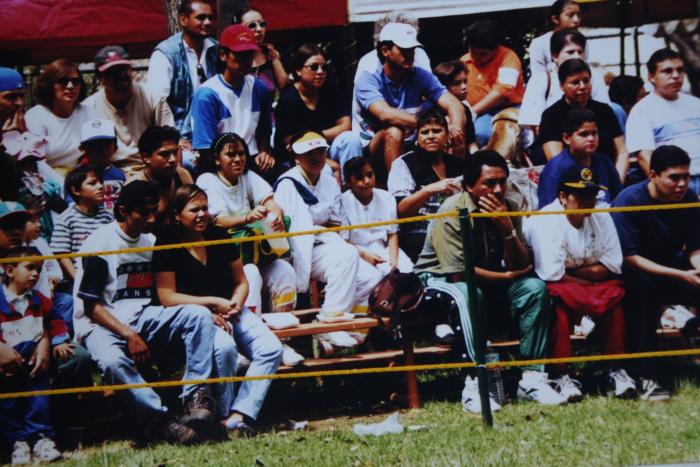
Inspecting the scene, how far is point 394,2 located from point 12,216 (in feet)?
12.6

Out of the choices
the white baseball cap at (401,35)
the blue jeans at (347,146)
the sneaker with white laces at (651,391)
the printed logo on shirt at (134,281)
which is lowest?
the sneaker with white laces at (651,391)

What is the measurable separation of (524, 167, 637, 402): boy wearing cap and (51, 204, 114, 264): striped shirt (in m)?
2.79

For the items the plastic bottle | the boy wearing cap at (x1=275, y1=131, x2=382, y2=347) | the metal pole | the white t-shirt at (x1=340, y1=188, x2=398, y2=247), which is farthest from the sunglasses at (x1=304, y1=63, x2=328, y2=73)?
the metal pole

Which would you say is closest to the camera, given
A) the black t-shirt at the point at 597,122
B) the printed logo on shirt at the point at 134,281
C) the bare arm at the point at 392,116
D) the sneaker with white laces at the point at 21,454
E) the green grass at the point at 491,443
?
the green grass at the point at 491,443

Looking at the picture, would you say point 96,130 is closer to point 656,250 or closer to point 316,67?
point 316,67

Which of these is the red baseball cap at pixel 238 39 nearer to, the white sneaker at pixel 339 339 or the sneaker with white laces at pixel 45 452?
the white sneaker at pixel 339 339

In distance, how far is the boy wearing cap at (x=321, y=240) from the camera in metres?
7.29

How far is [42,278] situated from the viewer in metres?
6.84

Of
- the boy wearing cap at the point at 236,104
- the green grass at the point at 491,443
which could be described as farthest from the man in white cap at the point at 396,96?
the green grass at the point at 491,443

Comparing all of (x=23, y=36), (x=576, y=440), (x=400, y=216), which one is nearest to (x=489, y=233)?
(x=400, y=216)

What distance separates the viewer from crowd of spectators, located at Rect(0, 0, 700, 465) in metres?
6.68

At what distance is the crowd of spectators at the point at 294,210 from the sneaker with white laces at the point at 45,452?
0.01 meters

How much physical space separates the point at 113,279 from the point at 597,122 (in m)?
3.65

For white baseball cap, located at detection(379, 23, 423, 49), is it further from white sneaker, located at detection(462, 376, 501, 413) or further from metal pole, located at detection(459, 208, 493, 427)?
white sneaker, located at detection(462, 376, 501, 413)
